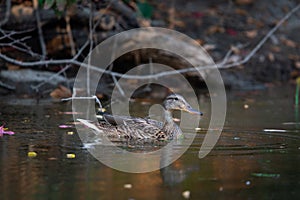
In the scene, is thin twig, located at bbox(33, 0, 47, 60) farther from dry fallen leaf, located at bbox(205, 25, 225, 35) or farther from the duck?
dry fallen leaf, located at bbox(205, 25, 225, 35)

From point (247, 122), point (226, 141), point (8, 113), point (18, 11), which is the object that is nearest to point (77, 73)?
point (18, 11)

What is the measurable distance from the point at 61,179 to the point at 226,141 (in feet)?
8.84

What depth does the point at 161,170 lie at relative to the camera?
6.60 m

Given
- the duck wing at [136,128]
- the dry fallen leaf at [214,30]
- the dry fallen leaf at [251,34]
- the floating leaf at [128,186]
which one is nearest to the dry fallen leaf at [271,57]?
the dry fallen leaf at [251,34]

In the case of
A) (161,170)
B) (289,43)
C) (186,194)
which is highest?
(289,43)

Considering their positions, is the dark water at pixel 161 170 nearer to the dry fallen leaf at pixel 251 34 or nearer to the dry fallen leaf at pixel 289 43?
the dry fallen leaf at pixel 251 34

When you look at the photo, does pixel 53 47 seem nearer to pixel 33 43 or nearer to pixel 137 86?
pixel 33 43

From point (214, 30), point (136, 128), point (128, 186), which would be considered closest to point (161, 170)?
point (128, 186)

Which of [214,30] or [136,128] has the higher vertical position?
[214,30]

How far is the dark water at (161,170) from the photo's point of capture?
5738mm

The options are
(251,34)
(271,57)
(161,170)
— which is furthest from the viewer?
(251,34)

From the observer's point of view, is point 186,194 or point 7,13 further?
point 7,13

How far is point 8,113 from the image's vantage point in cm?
1007

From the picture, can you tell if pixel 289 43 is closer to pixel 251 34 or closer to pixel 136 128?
pixel 251 34
